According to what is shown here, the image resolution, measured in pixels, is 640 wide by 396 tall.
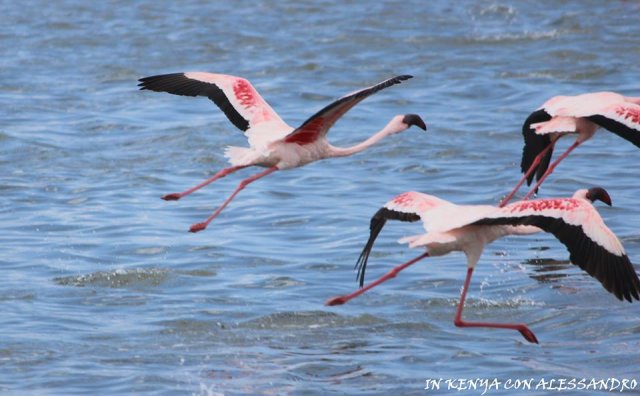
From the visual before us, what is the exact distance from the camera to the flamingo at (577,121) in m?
11.6

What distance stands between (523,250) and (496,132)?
219 inches

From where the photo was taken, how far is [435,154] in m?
17.6

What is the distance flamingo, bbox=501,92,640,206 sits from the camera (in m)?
11.6

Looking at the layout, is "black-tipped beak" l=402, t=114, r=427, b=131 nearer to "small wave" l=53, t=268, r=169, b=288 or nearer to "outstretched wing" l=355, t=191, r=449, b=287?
"outstretched wing" l=355, t=191, r=449, b=287

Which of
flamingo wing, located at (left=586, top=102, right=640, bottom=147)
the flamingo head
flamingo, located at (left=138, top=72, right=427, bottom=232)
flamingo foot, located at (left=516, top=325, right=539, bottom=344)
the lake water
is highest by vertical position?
flamingo wing, located at (left=586, top=102, right=640, bottom=147)

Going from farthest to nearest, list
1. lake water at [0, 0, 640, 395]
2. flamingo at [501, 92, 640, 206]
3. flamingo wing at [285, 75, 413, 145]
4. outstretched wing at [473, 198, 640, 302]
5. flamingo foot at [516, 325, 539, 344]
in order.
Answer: flamingo at [501, 92, 640, 206] → flamingo wing at [285, 75, 413, 145] → lake water at [0, 0, 640, 395] → flamingo foot at [516, 325, 539, 344] → outstretched wing at [473, 198, 640, 302]

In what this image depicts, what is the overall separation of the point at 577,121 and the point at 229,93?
3.07m

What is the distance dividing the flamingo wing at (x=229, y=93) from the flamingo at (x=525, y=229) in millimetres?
2078

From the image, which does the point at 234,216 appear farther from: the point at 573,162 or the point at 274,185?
the point at 573,162

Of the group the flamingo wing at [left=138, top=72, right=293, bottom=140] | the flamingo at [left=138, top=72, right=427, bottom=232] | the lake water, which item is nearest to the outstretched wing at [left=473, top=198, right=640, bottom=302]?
the lake water

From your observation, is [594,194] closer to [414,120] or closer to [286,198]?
[414,120]

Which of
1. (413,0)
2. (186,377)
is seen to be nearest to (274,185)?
(186,377)

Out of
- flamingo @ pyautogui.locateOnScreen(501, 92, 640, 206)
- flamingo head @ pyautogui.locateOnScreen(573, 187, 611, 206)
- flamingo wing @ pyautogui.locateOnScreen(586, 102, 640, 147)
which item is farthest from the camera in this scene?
flamingo @ pyautogui.locateOnScreen(501, 92, 640, 206)

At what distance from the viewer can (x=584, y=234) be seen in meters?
8.76
